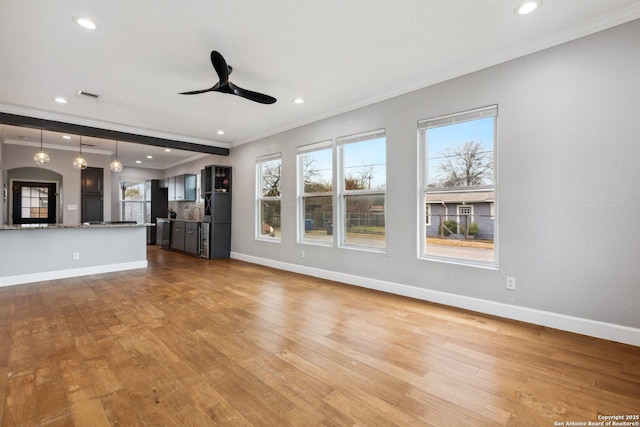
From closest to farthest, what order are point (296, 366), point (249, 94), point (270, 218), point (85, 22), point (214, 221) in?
point (296, 366), point (85, 22), point (249, 94), point (270, 218), point (214, 221)

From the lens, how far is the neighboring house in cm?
327

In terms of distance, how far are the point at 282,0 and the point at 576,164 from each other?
9.49 feet

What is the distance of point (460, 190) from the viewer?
11.3 feet

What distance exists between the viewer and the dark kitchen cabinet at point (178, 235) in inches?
311

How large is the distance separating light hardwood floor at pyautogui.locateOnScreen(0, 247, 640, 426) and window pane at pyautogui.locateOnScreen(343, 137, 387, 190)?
5.58ft

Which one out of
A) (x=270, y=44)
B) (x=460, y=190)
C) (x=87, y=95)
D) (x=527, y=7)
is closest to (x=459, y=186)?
(x=460, y=190)

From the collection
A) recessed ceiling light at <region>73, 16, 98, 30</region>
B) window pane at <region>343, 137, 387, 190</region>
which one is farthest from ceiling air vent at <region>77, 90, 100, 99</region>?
window pane at <region>343, 137, 387, 190</region>

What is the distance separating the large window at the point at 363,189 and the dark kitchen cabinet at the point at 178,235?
5.10 metres

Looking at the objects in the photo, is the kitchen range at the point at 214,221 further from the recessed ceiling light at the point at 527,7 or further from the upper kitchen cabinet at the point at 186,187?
the recessed ceiling light at the point at 527,7

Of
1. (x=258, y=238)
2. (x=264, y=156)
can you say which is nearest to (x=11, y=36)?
(x=264, y=156)

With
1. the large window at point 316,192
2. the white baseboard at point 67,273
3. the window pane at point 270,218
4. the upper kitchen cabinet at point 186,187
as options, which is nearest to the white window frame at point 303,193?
the large window at point 316,192

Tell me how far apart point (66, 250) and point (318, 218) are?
170 inches

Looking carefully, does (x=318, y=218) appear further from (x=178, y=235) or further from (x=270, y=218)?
(x=178, y=235)

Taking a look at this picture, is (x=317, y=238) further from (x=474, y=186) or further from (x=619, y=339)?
(x=619, y=339)
